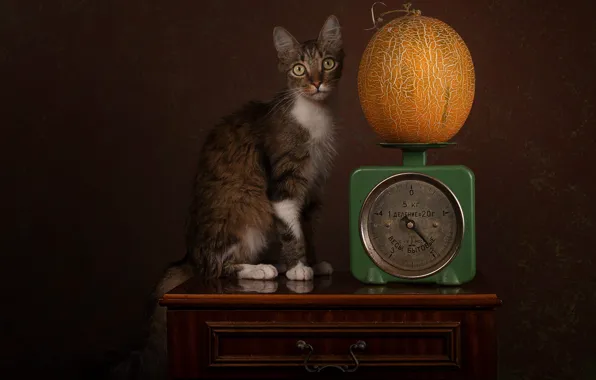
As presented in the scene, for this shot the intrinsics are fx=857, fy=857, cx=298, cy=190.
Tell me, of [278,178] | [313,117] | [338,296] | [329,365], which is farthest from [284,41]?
[329,365]

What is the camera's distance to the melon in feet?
5.82

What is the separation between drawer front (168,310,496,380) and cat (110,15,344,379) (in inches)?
9.0

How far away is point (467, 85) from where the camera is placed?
1824 mm

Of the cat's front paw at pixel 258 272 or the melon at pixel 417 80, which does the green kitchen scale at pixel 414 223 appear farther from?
the cat's front paw at pixel 258 272

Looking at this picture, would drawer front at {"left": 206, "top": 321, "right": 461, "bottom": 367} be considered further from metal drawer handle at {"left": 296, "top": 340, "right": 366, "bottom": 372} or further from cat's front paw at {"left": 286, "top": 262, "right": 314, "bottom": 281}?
cat's front paw at {"left": 286, "top": 262, "right": 314, "bottom": 281}

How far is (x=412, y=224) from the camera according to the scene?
1824 mm

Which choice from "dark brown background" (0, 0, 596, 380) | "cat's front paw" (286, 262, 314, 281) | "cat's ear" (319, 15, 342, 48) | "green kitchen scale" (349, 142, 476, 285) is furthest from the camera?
"dark brown background" (0, 0, 596, 380)

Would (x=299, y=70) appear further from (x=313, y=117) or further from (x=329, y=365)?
(x=329, y=365)

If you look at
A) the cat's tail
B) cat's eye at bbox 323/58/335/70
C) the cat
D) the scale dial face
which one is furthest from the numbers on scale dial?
the cat's tail

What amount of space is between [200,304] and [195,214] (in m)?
0.42

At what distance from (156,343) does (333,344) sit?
65 cm

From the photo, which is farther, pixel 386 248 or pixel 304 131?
pixel 304 131

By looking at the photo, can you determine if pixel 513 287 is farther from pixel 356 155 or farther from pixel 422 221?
pixel 422 221

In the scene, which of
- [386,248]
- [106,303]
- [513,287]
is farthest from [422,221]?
[106,303]
